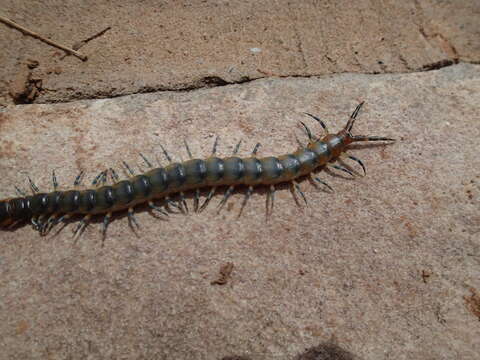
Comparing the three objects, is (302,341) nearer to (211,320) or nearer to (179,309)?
(211,320)

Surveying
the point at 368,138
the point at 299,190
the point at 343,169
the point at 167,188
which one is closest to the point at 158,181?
the point at 167,188

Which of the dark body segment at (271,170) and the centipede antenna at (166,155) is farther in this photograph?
the centipede antenna at (166,155)

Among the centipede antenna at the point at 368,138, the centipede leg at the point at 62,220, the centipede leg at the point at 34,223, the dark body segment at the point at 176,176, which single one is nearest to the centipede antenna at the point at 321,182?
the centipede antenna at the point at 368,138

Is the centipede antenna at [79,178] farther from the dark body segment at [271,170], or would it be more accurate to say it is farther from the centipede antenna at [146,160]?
the dark body segment at [271,170]

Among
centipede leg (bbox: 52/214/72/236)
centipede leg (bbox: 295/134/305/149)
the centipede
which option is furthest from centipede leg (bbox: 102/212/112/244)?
centipede leg (bbox: 295/134/305/149)

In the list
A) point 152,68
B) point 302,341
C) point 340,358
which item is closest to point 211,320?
point 302,341
